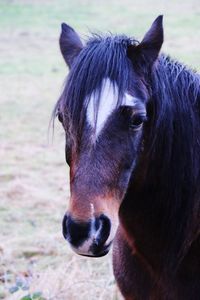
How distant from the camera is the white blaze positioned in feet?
7.48

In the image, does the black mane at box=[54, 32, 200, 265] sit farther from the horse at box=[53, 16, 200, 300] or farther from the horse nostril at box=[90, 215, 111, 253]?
the horse nostril at box=[90, 215, 111, 253]

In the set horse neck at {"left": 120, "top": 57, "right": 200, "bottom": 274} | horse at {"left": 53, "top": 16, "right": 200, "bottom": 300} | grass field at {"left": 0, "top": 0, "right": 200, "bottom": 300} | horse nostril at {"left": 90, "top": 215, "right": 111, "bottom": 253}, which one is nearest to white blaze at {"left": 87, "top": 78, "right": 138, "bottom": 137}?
horse at {"left": 53, "top": 16, "right": 200, "bottom": 300}

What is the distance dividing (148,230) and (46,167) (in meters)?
4.40

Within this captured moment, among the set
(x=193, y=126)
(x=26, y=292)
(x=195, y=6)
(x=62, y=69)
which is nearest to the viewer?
(x=193, y=126)

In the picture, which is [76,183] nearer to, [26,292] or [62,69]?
[26,292]

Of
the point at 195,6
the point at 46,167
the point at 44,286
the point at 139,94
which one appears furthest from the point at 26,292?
the point at 195,6

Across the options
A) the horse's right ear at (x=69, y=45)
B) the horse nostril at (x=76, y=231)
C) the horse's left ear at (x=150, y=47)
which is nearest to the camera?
Answer: the horse nostril at (x=76, y=231)

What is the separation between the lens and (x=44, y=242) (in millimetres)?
5098

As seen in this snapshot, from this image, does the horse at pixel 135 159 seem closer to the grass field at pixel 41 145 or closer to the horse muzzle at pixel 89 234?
the horse muzzle at pixel 89 234

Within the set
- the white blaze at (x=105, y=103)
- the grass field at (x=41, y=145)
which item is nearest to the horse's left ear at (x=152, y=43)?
the white blaze at (x=105, y=103)

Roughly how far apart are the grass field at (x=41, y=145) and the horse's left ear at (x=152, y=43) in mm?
459

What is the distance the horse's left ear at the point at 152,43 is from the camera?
2.44 meters

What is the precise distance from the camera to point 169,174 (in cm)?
260

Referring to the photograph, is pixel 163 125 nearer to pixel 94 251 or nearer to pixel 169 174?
pixel 169 174
